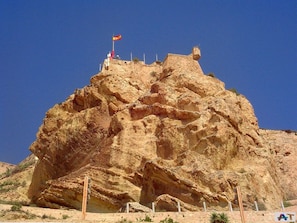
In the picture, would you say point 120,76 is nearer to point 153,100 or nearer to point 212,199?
point 153,100

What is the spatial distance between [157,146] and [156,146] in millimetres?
83

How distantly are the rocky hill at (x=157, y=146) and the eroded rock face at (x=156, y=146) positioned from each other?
0.24 feet

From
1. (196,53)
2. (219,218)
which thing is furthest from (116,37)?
(219,218)

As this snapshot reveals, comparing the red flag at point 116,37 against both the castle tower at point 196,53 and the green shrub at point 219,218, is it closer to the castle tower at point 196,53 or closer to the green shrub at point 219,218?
the castle tower at point 196,53

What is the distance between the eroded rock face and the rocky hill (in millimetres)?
73

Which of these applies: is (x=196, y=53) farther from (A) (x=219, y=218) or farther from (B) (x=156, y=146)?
(A) (x=219, y=218)

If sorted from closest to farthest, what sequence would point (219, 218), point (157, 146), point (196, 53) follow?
point (219, 218)
point (157, 146)
point (196, 53)

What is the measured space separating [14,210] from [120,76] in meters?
17.8

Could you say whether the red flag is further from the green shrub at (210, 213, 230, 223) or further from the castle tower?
the green shrub at (210, 213, 230, 223)

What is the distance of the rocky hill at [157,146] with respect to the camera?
28156 millimetres

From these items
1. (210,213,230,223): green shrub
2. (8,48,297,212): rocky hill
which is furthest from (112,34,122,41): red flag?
(210,213,230,223): green shrub

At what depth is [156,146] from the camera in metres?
31.8

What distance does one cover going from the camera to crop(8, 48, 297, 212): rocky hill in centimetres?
2816

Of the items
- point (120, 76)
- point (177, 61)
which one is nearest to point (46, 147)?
point (120, 76)
